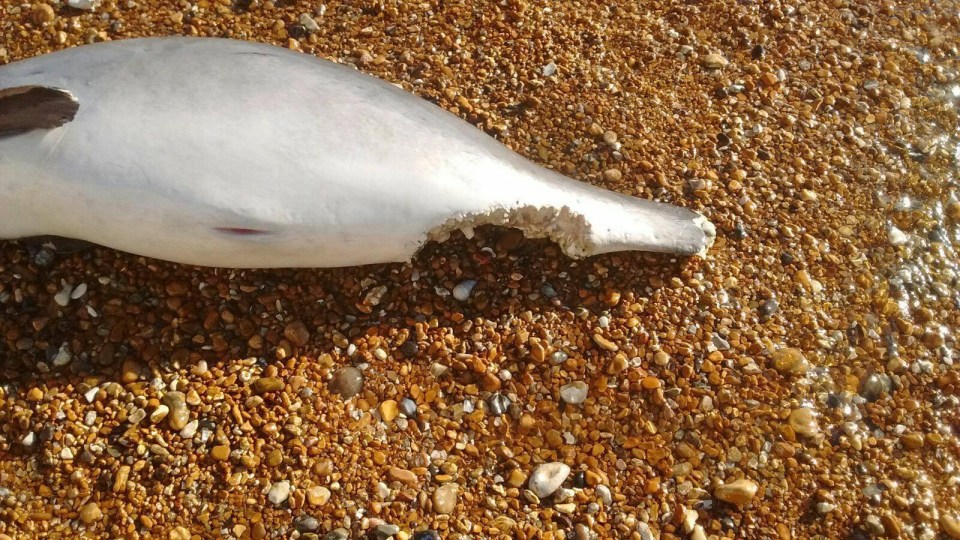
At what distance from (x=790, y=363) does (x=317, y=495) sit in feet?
5.44

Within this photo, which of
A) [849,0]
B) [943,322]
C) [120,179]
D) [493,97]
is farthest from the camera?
[849,0]

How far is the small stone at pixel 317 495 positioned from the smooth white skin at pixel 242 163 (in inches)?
28.0

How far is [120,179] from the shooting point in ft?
7.23

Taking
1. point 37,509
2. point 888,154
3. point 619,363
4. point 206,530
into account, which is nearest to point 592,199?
point 619,363

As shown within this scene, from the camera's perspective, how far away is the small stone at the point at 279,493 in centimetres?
232

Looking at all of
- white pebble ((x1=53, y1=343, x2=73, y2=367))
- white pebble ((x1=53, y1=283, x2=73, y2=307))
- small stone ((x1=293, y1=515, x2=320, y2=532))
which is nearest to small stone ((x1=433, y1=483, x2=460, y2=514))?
small stone ((x1=293, y1=515, x2=320, y2=532))

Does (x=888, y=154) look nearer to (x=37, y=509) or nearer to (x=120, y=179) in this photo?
(x=120, y=179)

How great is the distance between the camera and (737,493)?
8.02 feet

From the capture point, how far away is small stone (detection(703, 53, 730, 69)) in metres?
3.19

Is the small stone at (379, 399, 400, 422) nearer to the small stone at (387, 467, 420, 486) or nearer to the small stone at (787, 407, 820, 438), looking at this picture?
the small stone at (387, 467, 420, 486)

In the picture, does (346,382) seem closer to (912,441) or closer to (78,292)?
(78,292)

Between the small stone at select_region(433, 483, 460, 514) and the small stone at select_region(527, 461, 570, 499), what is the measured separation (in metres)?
0.25

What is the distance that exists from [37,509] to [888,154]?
3.34 metres

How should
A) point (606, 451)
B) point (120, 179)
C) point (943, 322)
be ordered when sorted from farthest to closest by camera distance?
point (943, 322)
point (606, 451)
point (120, 179)
